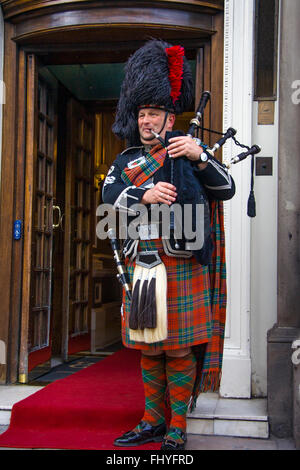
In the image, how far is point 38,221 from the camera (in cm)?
406

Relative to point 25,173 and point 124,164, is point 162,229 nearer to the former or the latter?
point 124,164

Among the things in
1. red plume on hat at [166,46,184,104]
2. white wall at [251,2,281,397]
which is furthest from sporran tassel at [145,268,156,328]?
white wall at [251,2,281,397]

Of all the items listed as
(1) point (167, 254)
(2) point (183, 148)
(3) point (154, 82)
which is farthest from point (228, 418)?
(3) point (154, 82)

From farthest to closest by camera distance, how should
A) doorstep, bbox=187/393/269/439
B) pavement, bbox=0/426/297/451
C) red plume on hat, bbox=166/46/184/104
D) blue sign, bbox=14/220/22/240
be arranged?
blue sign, bbox=14/220/22/240, doorstep, bbox=187/393/269/439, pavement, bbox=0/426/297/451, red plume on hat, bbox=166/46/184/104

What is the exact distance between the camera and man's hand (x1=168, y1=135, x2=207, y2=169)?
232cm

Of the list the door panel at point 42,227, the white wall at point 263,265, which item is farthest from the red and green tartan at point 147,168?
the door panel at point 42,227

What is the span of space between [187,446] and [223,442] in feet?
0.67

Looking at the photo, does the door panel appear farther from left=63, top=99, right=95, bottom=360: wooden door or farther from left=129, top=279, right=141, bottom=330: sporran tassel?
left=129, top=279, right=141, bottom=330: sporran tassel

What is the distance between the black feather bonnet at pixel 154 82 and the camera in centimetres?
252

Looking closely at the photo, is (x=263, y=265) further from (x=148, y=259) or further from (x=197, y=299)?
(x=148, y=259)

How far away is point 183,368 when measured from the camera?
2.51 metres

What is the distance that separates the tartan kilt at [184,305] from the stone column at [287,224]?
554 millimetres

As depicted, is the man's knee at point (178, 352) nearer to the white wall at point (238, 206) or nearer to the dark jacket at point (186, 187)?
the dark jacket at point (186, 187)

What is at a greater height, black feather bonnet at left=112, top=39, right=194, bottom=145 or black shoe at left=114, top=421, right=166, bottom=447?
black feather bonnet at left=112, top=39, right=194, bottom=145
